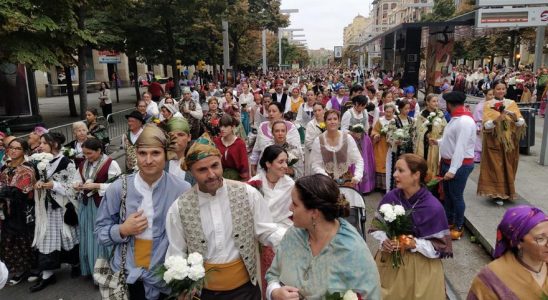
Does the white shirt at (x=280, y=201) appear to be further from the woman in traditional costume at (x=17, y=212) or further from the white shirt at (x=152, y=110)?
the white shirt at (x=152, y=110)

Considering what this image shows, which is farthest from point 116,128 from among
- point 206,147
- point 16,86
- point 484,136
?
point 206,147

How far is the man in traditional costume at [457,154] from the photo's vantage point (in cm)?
550

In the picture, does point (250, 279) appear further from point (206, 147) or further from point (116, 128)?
point (116, 128)

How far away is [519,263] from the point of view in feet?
8.20

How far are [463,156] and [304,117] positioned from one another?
5.97 meters

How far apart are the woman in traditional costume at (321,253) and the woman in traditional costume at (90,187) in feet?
10.1

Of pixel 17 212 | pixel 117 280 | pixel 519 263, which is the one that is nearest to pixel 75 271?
pixel 17 212

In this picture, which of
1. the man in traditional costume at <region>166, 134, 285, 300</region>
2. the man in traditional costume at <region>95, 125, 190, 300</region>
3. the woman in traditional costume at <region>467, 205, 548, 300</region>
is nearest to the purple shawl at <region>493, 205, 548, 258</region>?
the woman in traditional costume at <region>467, 205, 548, 300</region>

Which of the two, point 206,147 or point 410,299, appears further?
point 410,299

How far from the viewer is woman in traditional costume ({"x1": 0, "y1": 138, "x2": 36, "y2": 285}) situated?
516 cm

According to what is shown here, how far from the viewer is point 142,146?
2.96 metres

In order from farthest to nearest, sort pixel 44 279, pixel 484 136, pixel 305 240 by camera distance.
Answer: pixel 484 136
pixel 44 279
pixel 305 240

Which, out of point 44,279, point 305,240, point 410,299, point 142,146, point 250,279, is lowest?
point 44,279

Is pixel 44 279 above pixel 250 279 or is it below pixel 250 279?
below
